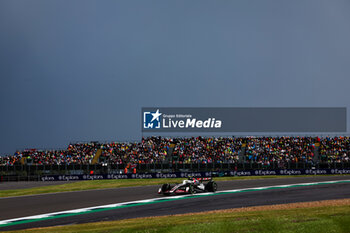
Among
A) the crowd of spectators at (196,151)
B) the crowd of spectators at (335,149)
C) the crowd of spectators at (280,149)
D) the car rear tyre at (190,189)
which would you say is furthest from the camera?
the crowd of spectators at (196,151)

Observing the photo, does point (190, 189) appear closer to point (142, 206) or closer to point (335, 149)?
point (142, 206)

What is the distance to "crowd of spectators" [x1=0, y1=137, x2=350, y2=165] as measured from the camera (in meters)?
44.3

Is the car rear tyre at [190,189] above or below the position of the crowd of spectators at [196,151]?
below

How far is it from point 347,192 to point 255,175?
58.1ft

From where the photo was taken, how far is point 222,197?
19.7 metres

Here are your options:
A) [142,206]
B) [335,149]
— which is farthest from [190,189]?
[335,149]

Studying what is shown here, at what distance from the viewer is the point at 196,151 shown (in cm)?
4681

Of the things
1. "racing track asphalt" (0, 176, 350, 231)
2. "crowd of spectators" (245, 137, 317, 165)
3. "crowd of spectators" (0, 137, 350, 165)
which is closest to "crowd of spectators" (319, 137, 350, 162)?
"crowd of spectators" (0, 137, 350, 165)

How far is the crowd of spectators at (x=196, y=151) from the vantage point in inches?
1743

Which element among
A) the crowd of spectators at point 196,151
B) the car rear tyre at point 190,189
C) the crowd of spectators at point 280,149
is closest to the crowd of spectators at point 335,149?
the crowd of spectators at point 196,151

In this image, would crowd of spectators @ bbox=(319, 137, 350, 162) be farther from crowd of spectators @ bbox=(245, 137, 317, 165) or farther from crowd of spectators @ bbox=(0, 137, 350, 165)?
crowd of spectators @ bbox=(245, 137, 317, 165)

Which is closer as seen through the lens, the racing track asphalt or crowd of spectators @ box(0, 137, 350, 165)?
the racing track asphalt

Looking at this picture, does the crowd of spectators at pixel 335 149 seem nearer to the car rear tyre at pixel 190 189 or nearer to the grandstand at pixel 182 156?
the grandstand at pixel 182 156

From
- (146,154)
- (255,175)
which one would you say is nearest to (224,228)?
(255,175)
